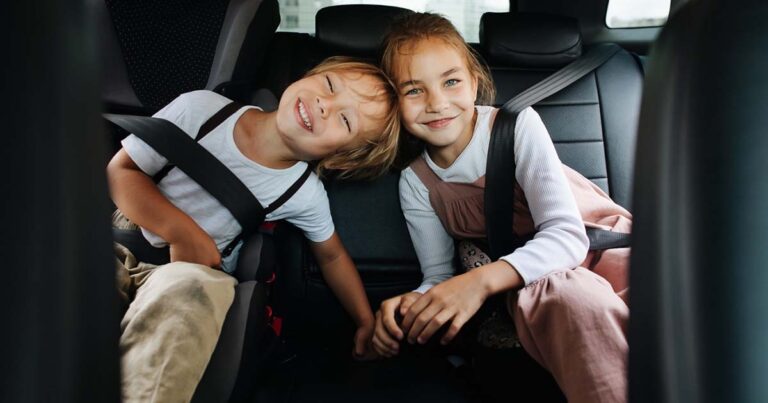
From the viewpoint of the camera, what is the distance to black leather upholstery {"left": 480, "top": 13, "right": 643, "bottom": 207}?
5.48ft

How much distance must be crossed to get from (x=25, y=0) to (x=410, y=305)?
3.02ft

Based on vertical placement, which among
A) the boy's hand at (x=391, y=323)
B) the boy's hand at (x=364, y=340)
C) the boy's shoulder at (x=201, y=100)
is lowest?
the boy's hand at (x=364, y=340)

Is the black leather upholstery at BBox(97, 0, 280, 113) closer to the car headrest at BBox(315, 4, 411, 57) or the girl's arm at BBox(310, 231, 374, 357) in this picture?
the car headrest at BBox(315, 4, 411, 57)

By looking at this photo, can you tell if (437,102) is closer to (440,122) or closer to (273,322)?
(440,122)

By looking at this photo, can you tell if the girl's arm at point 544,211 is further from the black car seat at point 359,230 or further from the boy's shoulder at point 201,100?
the boy's shoulder at point 201,100

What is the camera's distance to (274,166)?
139 cm

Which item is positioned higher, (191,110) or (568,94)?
(191,110)

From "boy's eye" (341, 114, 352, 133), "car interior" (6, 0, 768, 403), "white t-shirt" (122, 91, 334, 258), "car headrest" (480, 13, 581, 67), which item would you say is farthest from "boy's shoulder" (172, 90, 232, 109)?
"car interior" (6, 0, 768, 403)

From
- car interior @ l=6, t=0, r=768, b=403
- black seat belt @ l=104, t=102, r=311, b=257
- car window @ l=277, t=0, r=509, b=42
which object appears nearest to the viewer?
car interior @ l=6, t=0, r=768, b=403

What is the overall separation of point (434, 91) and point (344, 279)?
0.49 metres

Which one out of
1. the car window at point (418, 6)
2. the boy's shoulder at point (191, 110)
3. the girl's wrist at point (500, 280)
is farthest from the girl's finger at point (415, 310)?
the car window at point (418, 6)

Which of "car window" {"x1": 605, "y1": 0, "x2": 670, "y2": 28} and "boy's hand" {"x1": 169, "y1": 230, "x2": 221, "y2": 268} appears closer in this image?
"boy's hand" {"x1": 169, "y1": 230, "x2": 221, "y2": 268}

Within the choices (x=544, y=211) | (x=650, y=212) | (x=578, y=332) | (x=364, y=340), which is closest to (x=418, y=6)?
(x=544, y=211)

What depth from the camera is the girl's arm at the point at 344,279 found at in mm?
1454
